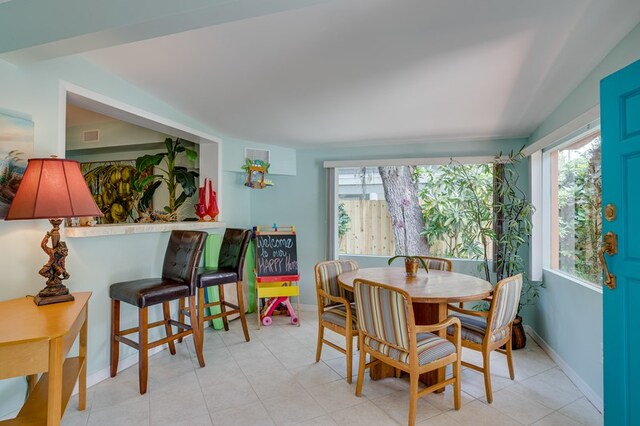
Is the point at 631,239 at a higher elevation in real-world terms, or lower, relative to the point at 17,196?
lower

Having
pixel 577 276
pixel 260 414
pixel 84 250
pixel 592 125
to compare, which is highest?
pixel 592 125

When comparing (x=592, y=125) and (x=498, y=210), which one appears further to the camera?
(x=498, y=210)

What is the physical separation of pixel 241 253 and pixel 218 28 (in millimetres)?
2067

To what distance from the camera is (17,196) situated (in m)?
1.73

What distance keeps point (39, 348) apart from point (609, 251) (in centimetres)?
263

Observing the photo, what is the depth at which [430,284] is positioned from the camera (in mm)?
2578

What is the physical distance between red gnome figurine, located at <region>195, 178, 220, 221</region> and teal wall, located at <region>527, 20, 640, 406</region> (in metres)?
3.37

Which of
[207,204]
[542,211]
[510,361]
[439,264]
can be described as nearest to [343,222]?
[439,264]

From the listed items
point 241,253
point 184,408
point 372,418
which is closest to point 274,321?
point 241,253

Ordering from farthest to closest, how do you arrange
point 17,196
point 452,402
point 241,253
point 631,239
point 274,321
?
point 274,321, point 241,253, point 452,402, point 17,196, point 631,239

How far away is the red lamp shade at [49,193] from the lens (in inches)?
67.7

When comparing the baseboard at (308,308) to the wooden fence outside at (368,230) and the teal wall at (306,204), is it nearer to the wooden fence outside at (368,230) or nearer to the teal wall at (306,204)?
the teal wall at (306,204)

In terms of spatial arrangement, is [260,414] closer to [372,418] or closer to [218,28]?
[372,418]

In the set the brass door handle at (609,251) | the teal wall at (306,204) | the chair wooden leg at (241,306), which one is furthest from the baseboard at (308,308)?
the brass door handle at (609,251)
